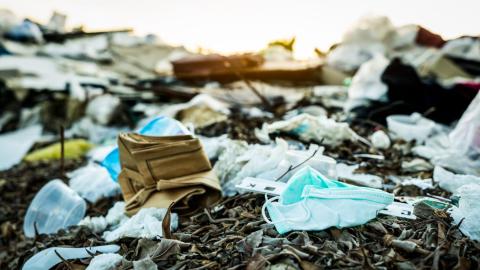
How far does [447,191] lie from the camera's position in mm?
2111

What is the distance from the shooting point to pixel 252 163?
225 centimetres

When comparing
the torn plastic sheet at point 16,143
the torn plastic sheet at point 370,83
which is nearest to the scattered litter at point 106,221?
the torn plastic sheet at point 16,143

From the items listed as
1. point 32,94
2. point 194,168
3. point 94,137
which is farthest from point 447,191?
point 32,94

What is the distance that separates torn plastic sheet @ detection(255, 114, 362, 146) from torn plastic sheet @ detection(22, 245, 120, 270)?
4.73 ft

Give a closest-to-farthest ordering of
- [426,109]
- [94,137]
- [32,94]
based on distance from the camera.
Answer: [426,109], [94,137], [32,94]

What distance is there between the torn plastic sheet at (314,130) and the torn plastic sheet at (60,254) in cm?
144

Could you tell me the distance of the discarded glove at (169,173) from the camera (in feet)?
6.77

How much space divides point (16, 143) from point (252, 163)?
→ 338 centimetres

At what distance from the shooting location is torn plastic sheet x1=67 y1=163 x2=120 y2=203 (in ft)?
8.92

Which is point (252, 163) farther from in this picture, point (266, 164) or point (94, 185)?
point (94, 185)

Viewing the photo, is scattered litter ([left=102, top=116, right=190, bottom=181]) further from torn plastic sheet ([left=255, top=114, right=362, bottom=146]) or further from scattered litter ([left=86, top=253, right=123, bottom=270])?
scattered litter ([left=86, top=253, right=123, bottom=270])

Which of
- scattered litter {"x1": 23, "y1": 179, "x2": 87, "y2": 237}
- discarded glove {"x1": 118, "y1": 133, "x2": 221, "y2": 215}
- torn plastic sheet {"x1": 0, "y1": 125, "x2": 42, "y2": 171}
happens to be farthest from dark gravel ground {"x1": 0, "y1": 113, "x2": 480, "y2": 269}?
torn plastic sheet {"x1": 0, "y1": 125, "x2": 42, "y2": 171}

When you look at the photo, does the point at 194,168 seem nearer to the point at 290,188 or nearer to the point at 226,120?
the point at 290,188

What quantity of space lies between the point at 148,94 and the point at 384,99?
310 centimetres
